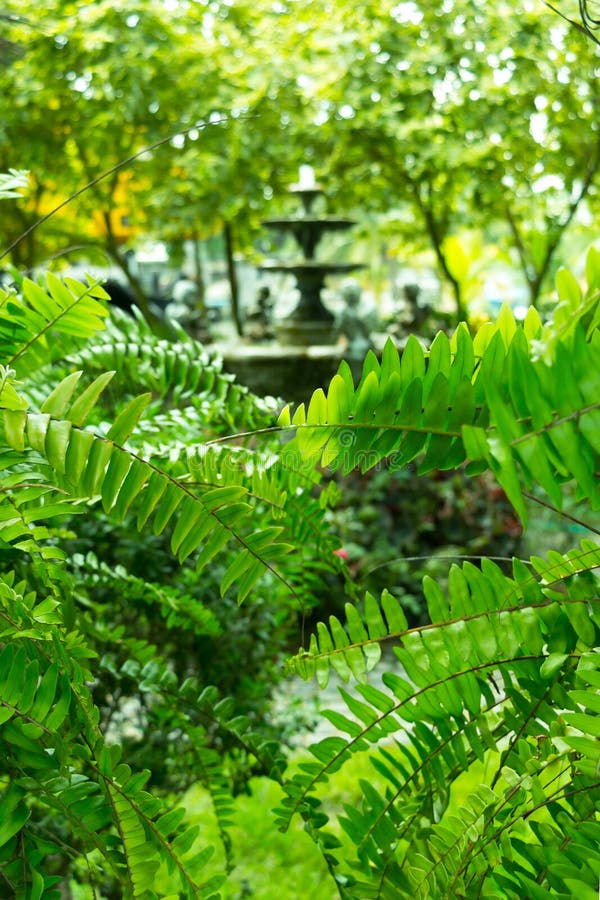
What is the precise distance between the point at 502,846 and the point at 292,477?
0.62 m

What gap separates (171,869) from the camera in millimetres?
942

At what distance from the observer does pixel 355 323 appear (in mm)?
7117

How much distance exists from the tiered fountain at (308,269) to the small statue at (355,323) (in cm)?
47

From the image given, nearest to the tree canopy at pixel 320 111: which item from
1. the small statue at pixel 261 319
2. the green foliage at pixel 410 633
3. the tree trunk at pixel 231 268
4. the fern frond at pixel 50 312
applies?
the tree trunk at pixel 231 268

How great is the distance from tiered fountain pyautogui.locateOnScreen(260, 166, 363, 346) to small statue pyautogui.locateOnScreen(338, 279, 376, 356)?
0.47 m

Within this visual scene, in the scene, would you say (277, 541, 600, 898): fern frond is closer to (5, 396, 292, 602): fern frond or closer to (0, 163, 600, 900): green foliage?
(0, 163, 600, 900): green foliage

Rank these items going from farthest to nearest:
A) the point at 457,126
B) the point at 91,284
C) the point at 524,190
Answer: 1. the point at 524,190
2. the point at 457,126
3. the point at 91,284

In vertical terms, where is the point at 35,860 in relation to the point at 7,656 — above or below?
below

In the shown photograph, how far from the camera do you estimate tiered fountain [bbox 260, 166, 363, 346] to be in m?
7.81

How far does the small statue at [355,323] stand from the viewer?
6969 millimetres

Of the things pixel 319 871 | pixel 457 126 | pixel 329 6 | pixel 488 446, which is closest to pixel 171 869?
pixel 488 446

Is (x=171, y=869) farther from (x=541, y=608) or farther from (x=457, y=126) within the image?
(x=457, y=126)

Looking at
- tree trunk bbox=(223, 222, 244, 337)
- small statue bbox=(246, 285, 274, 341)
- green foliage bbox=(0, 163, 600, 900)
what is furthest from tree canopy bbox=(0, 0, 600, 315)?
green foliage bbox=(0, 163, 600, 900)

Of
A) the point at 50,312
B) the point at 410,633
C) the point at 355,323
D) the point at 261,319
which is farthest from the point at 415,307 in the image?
the point at 410,633
